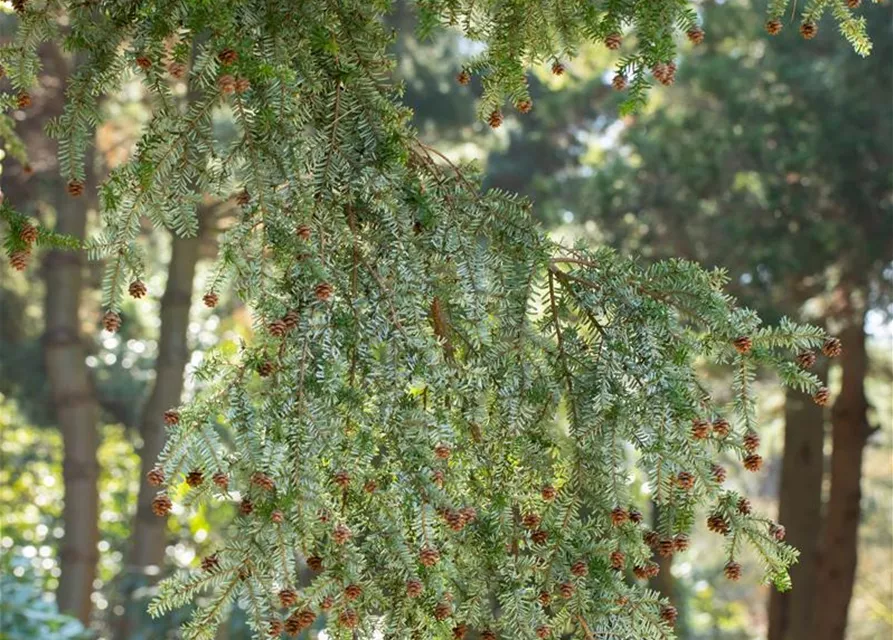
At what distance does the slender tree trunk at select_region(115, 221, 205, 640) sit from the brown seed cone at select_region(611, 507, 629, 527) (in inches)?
264

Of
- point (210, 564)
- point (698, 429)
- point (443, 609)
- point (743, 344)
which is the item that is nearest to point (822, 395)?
point (743, 344)

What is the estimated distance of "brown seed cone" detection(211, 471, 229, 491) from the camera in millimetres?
2074

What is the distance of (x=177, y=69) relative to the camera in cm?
233

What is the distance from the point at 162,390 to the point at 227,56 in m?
6.97

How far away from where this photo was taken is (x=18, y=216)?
2521 millimetres

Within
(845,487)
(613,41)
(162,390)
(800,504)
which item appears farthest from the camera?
(800,504)

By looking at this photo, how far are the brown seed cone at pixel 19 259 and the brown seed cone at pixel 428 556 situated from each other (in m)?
0.96

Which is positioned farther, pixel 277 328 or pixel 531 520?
pixel 531 520

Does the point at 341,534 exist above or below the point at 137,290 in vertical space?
below

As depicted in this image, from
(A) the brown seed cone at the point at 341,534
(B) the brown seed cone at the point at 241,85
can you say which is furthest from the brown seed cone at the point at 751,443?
(B) the brown seed cone at the point at 241,85

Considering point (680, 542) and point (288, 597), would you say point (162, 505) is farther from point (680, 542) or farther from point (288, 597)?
point (680, 542)

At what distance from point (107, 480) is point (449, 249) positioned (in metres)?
11.4

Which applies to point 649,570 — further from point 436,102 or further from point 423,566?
point 436,102

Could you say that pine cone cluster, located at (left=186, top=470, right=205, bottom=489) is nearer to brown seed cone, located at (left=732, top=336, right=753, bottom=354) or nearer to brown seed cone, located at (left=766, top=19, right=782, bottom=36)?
brown seed cone, located at (left=732, top=336, right=753, bottom=354)
